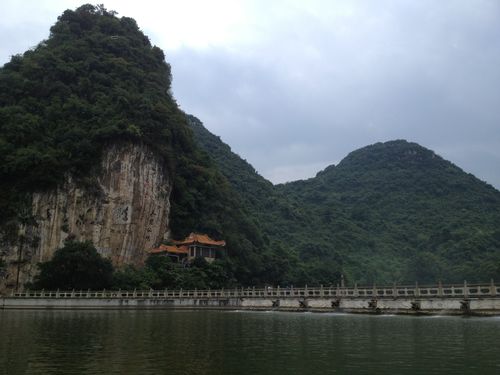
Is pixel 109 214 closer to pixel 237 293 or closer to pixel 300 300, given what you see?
pixel 237 293

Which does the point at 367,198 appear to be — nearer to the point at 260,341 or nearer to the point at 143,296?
the point at 143,296

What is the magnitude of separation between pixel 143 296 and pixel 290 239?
85.6m

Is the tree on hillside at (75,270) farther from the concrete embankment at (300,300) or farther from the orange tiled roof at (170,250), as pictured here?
the orange tiled roof at (170,250)

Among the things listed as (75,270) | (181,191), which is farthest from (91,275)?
(181,191)

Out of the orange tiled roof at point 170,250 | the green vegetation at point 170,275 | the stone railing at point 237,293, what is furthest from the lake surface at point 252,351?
the orange tiled roof at point 170,250

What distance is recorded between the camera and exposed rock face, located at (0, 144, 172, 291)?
240ft

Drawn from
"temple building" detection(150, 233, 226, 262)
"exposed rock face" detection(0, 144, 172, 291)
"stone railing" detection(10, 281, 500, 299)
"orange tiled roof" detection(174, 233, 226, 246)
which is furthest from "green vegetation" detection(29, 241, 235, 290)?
"orange tiled roof" detection(174, 233, 226, 246)

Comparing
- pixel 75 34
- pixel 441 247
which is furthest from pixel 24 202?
pixel 441 247

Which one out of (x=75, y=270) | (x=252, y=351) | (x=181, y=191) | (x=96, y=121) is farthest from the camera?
(x=181, y=191)

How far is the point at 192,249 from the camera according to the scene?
84.7 metres

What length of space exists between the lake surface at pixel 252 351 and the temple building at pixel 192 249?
5311cm

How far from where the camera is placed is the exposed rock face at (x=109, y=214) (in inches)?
2881

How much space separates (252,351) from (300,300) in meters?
34.9

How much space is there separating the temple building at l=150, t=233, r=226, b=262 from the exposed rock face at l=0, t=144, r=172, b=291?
3.31 meters
